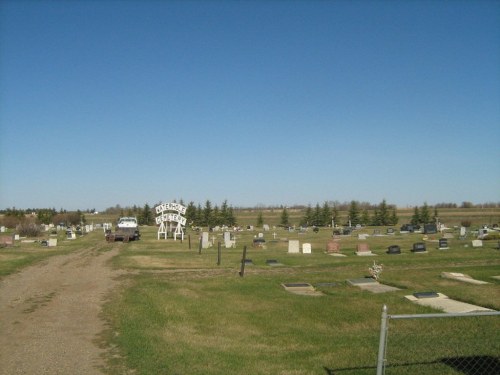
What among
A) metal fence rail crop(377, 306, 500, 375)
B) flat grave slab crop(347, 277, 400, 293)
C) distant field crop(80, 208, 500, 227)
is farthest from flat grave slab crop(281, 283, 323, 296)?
distant field crop(80, 208, 500, 227)

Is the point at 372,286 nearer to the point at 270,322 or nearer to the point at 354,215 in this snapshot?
the point at 270,322

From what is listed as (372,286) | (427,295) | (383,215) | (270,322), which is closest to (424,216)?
(383,215)

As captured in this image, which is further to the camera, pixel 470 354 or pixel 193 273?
pixel 193 273

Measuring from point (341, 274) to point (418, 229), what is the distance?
4867 centimetres

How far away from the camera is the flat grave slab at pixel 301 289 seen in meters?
16.1

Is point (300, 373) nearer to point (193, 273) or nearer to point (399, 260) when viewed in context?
point (193, 273)

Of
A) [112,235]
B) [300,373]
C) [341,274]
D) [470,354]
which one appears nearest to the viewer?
[300,373]

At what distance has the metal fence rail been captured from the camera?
7.59 m

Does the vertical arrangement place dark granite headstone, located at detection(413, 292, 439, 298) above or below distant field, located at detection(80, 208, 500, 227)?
→ below

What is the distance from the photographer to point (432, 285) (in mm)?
17562

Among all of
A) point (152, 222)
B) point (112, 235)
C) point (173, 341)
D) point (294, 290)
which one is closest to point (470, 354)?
point (173, 341)

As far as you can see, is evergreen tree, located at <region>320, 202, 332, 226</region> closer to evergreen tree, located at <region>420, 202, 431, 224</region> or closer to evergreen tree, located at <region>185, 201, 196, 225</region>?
evergreen tree, located at <region>420, 202, 431, 224</region>

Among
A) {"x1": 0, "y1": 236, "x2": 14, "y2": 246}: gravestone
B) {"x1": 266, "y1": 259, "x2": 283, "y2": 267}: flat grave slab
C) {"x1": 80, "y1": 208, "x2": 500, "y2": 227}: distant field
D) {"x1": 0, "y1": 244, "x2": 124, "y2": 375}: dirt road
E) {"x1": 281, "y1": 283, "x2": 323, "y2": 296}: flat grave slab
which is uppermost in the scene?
{"x1": 80, "y1": 208, "x2": 500, "y2": 227}: distant field

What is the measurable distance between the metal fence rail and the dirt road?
16.8ft
